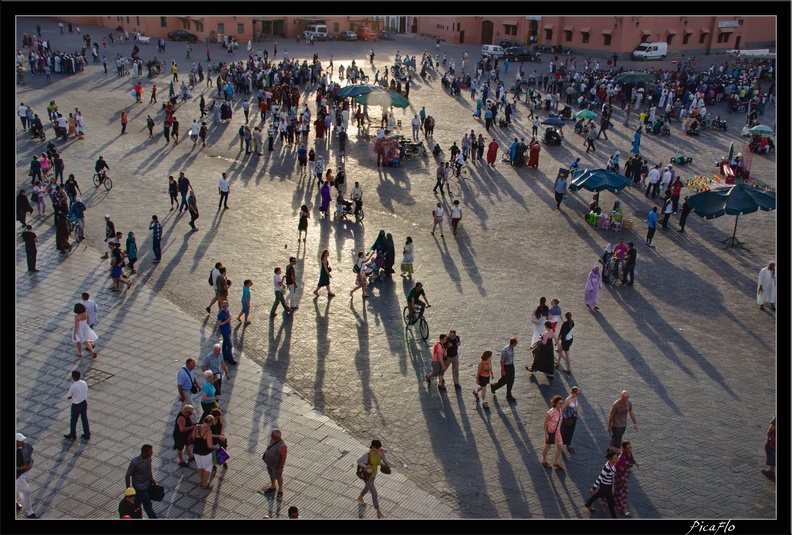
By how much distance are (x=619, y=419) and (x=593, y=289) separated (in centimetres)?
514

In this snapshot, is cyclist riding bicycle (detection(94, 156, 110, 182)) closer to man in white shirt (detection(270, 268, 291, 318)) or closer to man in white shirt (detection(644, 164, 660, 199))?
man in white shirt (detection(270, 268, 291, 318))

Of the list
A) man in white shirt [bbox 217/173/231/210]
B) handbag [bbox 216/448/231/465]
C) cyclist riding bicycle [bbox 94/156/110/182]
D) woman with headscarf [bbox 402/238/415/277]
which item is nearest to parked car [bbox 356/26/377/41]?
cyclist riding bicycle [bbox 94/156/110/182]

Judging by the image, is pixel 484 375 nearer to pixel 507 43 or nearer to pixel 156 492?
pixel 156 492

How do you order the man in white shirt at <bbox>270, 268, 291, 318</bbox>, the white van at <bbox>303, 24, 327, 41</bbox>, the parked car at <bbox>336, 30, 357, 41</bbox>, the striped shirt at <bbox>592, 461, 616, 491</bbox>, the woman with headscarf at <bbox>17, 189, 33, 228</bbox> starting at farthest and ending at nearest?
the parked car at <bbox>336, 30, 357, 41</bbox> → the white van at <bbox>303, 24, 327, 41</bbox> → the woman with headscarf at <bbox>17, 189, 33, 228</bbox> → the man in white shirt at <bbox>270, 268, 291, 318</bbox> → the striped shirt at <bbox>592, 461, 616, 491</bbox>

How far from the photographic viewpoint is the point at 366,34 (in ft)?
196

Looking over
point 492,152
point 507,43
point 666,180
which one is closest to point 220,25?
point 507,43

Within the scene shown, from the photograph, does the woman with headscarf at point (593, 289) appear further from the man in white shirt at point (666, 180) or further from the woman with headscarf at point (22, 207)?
the woman with headscarf at point (22, 207)

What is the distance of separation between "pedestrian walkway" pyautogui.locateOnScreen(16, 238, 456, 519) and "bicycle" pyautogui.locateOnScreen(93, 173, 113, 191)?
731 cm

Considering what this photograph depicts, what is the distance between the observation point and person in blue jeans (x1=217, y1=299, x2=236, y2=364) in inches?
452

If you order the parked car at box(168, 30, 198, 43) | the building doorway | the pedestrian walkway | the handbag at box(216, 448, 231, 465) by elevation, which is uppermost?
the building doorway

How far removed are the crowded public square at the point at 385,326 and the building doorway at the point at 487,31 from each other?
Answer: 34.4 meters

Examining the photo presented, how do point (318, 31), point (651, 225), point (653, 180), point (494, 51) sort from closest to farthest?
point (651, 225)
point (653, 180)
point (494, 51)
point (318, 31)

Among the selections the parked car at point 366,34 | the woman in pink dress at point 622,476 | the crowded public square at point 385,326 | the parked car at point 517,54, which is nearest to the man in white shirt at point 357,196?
the crowded public square at point 385,326

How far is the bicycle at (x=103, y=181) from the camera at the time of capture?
20.3m
